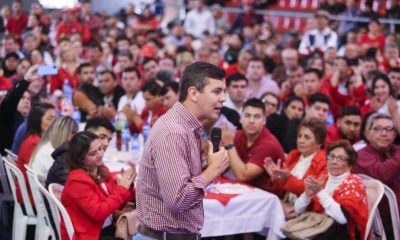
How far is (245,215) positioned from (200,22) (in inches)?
460

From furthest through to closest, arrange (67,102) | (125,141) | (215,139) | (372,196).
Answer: (67,102), (125,141), (372,196), (215,139)

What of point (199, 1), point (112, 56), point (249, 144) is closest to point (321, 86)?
point (249, 144)

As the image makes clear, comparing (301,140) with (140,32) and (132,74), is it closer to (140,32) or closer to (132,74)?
(132,74)

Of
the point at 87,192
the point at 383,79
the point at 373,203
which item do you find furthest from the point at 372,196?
the point at 383,79

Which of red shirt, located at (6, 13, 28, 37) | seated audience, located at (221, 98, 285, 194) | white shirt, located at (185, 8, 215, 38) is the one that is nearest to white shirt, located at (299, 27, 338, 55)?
white shirt, located at (185, 8, 215, 38)

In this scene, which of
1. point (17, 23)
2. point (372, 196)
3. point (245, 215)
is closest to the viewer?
point (372, 196)

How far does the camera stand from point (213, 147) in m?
3.04

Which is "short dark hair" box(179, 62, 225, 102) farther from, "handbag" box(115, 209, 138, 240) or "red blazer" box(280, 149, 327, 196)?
"red blazer" box(280, 149, 327, 196)

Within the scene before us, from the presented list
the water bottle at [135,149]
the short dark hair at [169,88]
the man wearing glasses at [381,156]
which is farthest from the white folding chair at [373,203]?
the short dark hair at [169,88]

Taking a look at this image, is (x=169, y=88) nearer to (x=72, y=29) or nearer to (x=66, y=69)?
(x=66, y=69)

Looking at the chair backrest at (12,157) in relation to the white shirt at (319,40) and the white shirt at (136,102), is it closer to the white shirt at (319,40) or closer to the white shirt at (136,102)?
the white shirt at (136,102)

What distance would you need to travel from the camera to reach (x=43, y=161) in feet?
16.8

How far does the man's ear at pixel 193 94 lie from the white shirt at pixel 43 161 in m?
2.45

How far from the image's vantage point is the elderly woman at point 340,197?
441 centimetres
